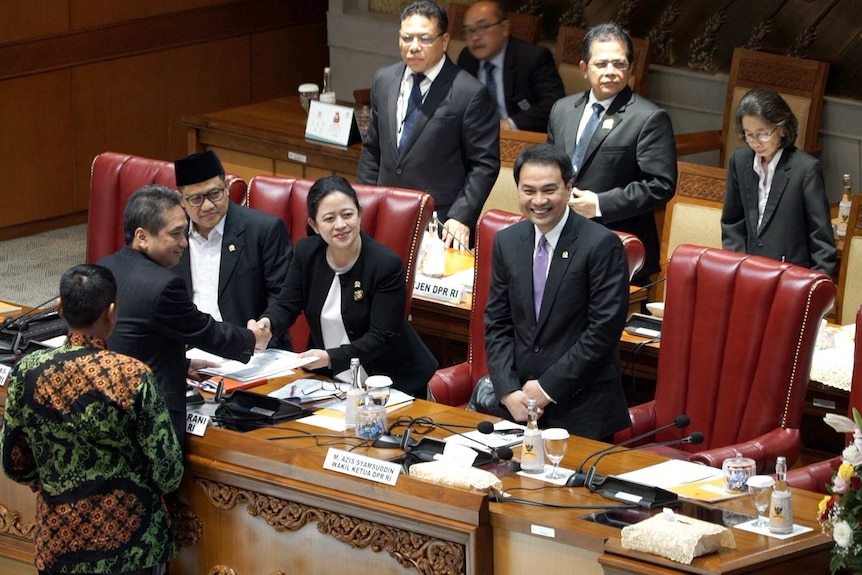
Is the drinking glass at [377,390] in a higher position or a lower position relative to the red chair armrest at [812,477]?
higher

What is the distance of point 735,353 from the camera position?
395 centimetres

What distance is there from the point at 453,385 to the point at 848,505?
1803 millimetres

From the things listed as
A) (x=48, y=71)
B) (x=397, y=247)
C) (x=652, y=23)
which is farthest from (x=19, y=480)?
(x=652, y=23)

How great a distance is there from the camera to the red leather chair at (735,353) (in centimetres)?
384

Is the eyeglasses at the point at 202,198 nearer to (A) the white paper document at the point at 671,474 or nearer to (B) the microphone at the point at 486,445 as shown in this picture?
(B) the microphone at the point at 486,445

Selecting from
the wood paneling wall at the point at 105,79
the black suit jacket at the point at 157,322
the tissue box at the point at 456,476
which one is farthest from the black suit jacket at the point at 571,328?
the wood paneling wall at the point at 105,79

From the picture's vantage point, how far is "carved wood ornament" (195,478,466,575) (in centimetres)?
320

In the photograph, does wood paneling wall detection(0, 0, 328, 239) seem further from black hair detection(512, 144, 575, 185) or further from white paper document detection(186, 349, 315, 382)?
black hair detection(512, 144, 575, 185)

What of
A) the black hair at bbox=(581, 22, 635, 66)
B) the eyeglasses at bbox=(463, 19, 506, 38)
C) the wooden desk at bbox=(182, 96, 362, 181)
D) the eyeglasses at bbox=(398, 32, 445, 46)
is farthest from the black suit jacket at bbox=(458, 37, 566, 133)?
the black hair at bbox=(581, 22, 635, 66)

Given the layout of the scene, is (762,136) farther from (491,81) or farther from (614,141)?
(491,81)

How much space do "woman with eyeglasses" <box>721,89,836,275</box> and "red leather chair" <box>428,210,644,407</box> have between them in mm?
568

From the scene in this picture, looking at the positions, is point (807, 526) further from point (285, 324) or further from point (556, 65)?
point (556, 65)

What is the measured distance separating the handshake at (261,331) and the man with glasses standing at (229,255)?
16 centimetres

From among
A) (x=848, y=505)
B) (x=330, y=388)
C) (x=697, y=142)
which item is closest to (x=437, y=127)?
(x=330, y=388)
